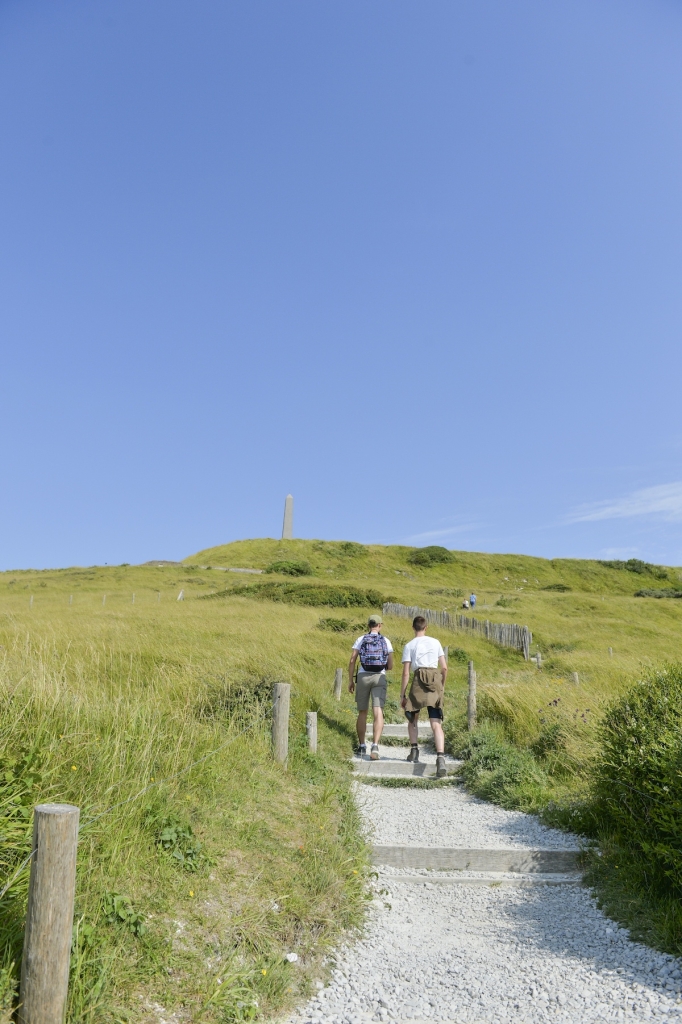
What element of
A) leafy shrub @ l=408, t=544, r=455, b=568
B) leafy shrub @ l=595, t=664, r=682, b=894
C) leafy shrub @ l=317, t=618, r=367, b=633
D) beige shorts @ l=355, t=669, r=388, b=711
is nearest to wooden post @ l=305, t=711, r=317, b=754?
beige shorts @ l=355, t=669, r=388, b=711

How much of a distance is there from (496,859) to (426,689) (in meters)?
3.50

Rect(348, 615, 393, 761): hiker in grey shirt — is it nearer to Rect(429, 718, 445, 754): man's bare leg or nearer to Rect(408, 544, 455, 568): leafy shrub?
Rect(429, 718, 445, 754): man's bare leg

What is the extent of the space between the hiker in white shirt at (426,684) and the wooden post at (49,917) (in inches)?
272

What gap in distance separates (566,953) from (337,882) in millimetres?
1556

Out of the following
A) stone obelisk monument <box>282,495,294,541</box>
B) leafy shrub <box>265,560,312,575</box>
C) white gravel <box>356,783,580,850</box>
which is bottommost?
white gravel <box>356,783,580,850</box>

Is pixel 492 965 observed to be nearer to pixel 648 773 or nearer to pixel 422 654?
pixel 648 773

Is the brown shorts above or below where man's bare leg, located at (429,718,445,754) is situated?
above

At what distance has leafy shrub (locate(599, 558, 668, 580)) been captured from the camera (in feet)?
224

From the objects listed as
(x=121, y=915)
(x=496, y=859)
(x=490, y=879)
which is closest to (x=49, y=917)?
(x=121, y=915)

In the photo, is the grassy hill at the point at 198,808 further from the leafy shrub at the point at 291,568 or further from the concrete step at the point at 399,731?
the leafy shrub at the point at 291,568

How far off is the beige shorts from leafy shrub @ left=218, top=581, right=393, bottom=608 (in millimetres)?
21779

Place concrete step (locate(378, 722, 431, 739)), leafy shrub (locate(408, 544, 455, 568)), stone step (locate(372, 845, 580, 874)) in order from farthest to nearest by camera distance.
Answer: leafy shrub (locate(408, 544, 455, 568)), concrete step (locate(378, 722, 431, 739)), stone step (locate(372, 845, 580, 874))

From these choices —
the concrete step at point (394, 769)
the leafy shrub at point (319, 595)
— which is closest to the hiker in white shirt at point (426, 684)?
the concrete step at point (394, 769)

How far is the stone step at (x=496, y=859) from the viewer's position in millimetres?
6246
